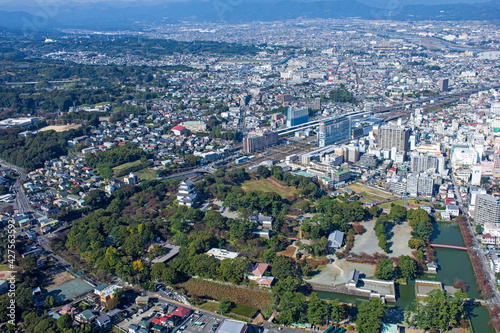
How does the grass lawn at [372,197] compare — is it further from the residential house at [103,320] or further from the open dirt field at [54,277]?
the open dirt field at [54,277]

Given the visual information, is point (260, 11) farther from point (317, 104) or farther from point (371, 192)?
point (371, 192)

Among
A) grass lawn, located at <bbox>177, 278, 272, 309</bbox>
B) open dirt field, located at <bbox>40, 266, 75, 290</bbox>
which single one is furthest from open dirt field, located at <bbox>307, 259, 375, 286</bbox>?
open dirt field, located at <bbox>40, 266, 75, 290</bbox>

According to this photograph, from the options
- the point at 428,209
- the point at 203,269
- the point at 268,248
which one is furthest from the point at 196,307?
the point at 428,209

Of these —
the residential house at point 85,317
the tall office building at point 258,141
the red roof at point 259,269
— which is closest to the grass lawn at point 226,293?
the red roof at point 259,269

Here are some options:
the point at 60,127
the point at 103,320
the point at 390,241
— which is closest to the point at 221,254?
the point at 103,320

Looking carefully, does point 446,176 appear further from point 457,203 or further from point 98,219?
point 98,219

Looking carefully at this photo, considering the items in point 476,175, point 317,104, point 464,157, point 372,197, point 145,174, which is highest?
point 317,104
